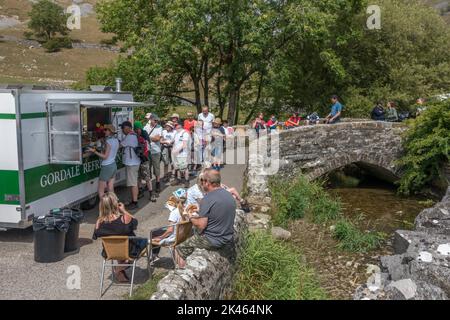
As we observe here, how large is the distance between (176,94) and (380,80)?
11.1 meters

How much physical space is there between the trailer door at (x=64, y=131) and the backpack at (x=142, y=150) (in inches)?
69.7

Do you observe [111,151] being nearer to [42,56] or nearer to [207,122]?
[207,122]

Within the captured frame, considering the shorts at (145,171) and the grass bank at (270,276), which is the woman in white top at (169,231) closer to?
the grass bank at (270,276)

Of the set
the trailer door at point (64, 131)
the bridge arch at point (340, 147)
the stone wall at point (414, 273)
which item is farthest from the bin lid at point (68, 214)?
the bridge arch at point (340, 147)

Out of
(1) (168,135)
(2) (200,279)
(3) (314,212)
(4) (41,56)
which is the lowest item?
(3) (314,212)

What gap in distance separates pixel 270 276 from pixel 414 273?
2378mm

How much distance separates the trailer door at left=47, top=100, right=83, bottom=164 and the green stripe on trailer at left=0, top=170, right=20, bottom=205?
2.93 feet

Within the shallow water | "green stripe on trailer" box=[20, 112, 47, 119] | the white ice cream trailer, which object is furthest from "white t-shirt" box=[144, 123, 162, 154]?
the shallow water

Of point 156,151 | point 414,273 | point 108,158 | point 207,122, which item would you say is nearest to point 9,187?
point 108,158

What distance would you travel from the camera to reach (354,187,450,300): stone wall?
6289mm

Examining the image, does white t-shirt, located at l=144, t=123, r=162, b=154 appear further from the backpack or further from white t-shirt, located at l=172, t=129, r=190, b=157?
the backpack

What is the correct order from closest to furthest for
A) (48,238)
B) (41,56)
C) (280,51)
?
(48,238) → (280,51) → (41,56)

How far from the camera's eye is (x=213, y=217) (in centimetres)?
640
